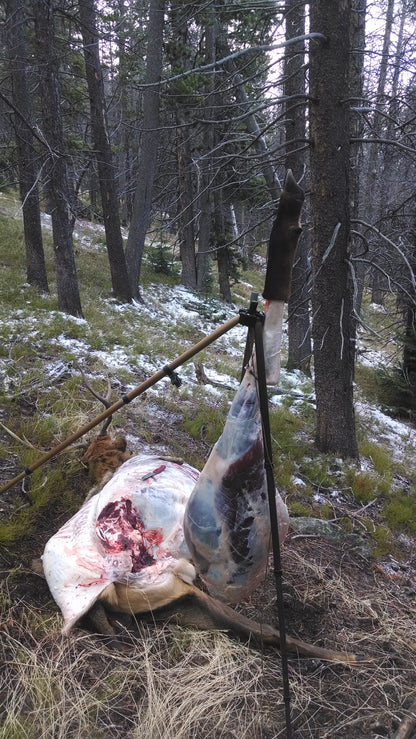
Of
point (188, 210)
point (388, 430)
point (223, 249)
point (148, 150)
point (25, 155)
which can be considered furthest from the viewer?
point (223, 249)

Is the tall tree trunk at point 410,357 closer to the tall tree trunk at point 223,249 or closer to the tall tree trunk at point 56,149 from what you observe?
the tall tree trunk at point 56,149

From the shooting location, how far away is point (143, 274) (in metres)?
15.9

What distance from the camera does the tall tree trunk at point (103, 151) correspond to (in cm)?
1012

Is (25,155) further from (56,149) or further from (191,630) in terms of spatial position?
(191,630)

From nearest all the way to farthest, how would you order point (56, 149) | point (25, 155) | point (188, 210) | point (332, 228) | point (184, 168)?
point (332, 228)
point (56, 149)
point (25, 155)
point (188, 210)
point (184, 168)

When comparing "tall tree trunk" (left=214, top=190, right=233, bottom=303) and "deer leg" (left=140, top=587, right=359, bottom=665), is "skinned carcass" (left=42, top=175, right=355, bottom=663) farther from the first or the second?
"tall tree trunk" (left=214, top=190, right=233, bottom=303)

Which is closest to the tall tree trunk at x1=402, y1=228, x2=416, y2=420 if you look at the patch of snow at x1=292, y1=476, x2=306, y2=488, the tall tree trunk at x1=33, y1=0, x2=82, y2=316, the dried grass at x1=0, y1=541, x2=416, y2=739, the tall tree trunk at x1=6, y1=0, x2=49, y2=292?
the patch of snow at x1=292, y1=476, x2=306, y2=488

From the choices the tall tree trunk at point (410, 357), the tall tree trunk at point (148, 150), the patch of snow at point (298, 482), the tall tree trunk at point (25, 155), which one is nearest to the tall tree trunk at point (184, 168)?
the tall tree trunk at point (148, 150)

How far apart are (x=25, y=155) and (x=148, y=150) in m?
3.47

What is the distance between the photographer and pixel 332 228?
15.0 feet

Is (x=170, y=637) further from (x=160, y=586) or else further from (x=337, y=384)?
(x=337, y=384)

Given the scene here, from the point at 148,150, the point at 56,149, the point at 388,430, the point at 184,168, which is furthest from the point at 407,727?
the point at 184,168

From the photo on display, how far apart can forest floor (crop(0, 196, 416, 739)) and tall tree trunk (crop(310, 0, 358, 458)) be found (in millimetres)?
540

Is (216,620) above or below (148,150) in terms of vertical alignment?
below
